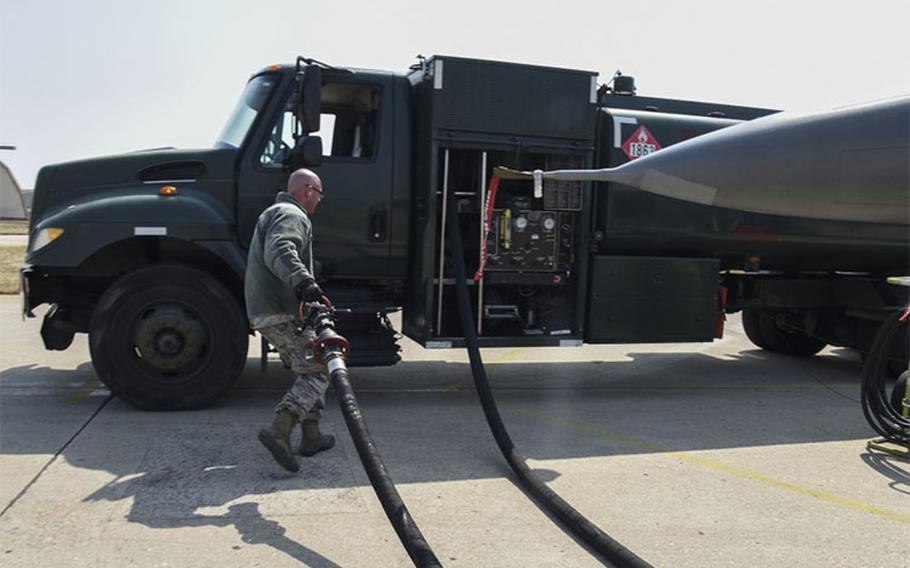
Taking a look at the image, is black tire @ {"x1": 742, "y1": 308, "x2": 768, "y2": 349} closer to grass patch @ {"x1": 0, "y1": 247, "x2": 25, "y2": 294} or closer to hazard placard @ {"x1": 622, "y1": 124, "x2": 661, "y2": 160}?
hazard placard @ {"x1": 622, "y1": 124, "x2": 661, "y2": 160}

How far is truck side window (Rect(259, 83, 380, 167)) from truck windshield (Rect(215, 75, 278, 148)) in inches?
8.8

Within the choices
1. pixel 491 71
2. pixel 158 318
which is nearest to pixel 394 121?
pixel 491 71

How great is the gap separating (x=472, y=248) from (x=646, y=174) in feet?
11.6

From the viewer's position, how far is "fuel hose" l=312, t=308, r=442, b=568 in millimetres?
3219

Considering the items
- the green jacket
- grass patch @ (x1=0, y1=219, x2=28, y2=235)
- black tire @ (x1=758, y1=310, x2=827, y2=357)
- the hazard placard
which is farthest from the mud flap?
grass patch @ (x1=0, y1=219, x2=28, y2=235)

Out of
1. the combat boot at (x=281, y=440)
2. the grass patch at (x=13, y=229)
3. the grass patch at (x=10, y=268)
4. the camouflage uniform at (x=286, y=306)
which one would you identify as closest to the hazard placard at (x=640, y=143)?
the camouflage uniform at (x=286, y=306)

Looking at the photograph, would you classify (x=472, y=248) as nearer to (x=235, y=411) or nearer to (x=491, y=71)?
(x=491, y=71)

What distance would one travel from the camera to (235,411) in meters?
6.02

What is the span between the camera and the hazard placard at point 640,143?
6836 millimetres

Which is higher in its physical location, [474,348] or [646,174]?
[646,174]

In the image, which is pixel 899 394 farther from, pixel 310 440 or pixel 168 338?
pixel 168 338

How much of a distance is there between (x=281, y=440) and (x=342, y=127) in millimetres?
3137

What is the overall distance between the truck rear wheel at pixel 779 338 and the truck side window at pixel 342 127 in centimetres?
572

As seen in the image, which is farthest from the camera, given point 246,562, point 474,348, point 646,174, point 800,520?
point 474,348
